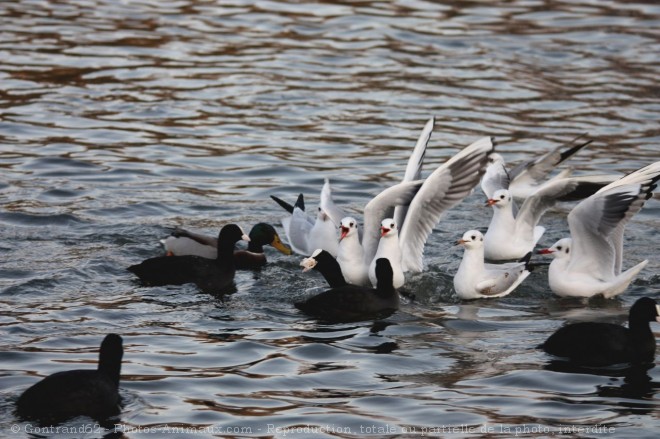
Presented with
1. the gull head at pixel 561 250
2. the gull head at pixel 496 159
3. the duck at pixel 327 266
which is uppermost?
the gull head at pixel 496 159

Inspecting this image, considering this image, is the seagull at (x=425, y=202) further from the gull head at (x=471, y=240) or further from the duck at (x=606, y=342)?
the duck at (x=606, y=342)

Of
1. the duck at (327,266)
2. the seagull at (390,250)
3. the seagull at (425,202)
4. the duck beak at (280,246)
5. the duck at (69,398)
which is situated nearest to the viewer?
the duck at (69,398)

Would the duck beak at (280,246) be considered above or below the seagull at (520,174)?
below

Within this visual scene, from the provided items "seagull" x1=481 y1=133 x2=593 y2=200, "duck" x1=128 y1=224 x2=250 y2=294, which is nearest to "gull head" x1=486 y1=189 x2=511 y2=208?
"seagull" x1=481 y1=133 x2=593 y2=200

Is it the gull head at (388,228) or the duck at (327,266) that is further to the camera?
the gull head at (388,228)

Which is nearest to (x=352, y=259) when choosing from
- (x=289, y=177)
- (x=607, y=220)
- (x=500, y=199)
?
(x=500, y=199)

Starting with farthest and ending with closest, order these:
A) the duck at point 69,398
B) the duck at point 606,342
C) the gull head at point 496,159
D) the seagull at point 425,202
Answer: the gull head at point 496,159 → the seagull at point 425,202 → the duck at point 606,342 → the duck at point 69,398

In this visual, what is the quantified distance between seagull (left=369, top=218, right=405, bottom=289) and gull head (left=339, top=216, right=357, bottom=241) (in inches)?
12.0

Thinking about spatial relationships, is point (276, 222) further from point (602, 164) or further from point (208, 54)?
point (208, 54)

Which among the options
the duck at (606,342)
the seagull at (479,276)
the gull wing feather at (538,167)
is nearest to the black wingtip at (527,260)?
the seagull at (479,276)

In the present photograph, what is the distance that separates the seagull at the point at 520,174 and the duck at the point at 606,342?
14.4 ft

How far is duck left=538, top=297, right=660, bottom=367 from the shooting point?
9961mm

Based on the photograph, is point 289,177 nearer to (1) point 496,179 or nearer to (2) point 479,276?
(1) point 496,179

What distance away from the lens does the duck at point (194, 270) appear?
12.0 meters
